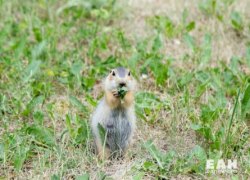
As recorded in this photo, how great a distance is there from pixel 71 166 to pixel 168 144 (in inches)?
34.5

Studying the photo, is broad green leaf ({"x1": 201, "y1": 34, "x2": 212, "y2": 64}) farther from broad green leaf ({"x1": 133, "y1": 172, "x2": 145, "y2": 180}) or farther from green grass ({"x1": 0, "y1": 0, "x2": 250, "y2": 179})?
broad green leaf ({"x1": 133, "y1": 172, "x2": 145, "y2": 180})

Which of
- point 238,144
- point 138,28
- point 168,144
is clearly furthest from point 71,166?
point 138,28

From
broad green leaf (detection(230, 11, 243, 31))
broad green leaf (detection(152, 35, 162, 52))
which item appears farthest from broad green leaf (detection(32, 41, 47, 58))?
broad green leaf (detection(230, 11, 243, 31))

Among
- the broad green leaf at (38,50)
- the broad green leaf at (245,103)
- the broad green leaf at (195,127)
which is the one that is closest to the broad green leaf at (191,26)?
the broad green leaf at (38,50)

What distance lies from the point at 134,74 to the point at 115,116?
131 centimetres

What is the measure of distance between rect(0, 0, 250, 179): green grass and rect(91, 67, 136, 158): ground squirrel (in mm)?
115

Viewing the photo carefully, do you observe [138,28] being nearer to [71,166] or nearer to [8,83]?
[8,83]

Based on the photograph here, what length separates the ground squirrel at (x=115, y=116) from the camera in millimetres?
4582

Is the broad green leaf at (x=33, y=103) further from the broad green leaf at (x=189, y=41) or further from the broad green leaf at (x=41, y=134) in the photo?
the broad green leaf at (x=189, y=41)

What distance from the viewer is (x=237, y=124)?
4.99 metres

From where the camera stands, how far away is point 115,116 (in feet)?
15.5

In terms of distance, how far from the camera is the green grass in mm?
4648

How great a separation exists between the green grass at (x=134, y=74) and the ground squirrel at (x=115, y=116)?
115 millimetres

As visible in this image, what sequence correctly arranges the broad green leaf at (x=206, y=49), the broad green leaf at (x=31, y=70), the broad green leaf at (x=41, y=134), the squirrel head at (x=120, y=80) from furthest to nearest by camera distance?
the broad green leaf at (x=206, y=49) < the broad green leaf at (x=31, y=70) < the broad green leaf at (x=41, y=134) < the squirrel head at (x=120, y=80)
